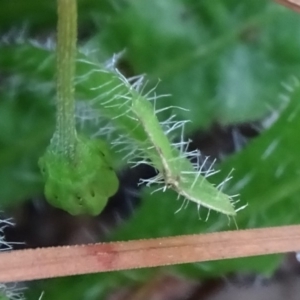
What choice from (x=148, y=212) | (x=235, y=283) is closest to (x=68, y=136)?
(x=148, y=212)

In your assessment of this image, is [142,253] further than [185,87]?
No

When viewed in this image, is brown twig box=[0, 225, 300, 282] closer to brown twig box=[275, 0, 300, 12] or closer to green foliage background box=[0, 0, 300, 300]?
green foliage background box=[0, 0, 300, 300]

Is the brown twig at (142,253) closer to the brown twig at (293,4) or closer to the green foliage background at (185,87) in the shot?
the green foliage background at (185,87)

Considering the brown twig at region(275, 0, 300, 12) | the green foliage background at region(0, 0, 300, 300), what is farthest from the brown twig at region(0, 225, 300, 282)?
the brown twig at region(275, 0, 300, 12)

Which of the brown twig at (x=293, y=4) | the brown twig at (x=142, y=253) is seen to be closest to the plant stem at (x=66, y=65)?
the brown twig at (x=142, y=253)

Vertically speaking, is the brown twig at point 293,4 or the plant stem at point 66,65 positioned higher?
the brown twig at point 293,4

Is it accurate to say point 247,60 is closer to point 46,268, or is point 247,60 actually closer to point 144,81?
point 144,81

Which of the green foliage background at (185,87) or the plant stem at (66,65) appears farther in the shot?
the green foliage background at (185,87)

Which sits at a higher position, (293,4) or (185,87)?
(293,4)
